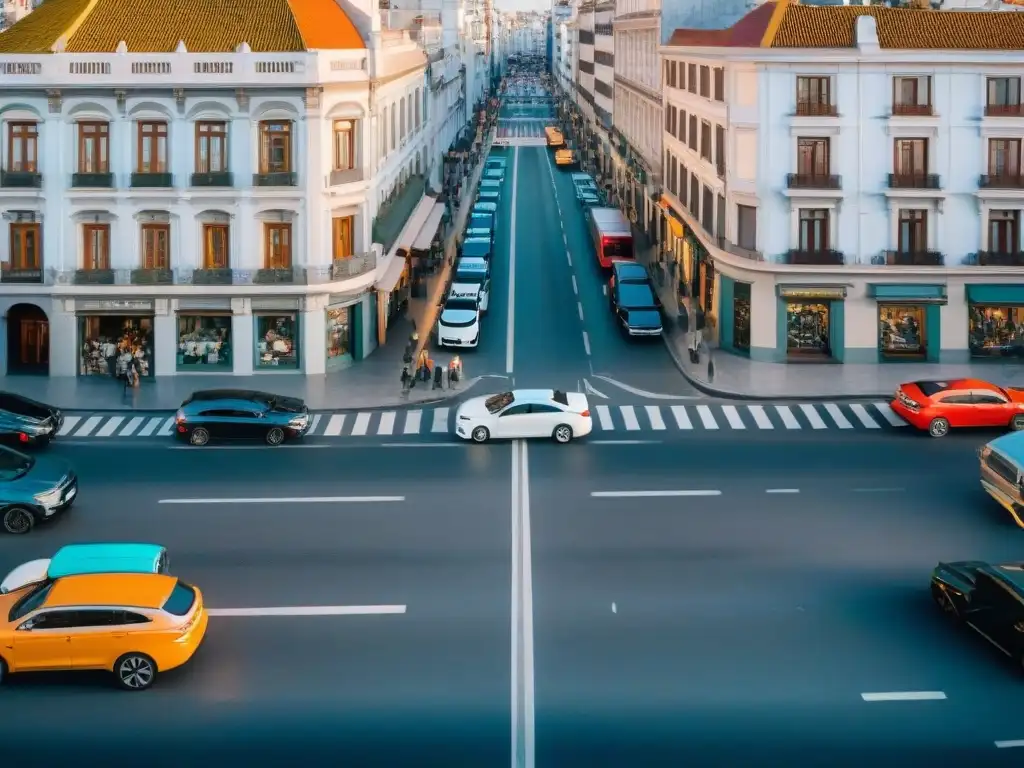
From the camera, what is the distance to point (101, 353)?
48.3 m

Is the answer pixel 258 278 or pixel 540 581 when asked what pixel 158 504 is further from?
pixel 258 278

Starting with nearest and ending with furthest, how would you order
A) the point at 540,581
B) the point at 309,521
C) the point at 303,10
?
the point at 540,581 → the point at 309,521 → the point at 303,10

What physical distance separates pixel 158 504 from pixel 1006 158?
114 feet

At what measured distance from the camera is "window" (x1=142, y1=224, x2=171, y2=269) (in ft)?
157

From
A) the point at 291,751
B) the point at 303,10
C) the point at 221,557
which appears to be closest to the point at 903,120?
the point at 303,10

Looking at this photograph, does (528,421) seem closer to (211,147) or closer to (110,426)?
(110,426)

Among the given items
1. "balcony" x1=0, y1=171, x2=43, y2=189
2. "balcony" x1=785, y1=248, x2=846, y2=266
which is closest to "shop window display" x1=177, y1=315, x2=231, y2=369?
"balcony" x1=0, y1=171, x2=43, y2=189

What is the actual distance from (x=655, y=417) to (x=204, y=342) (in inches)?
704

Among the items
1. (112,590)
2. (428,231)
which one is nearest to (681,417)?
(112,590)

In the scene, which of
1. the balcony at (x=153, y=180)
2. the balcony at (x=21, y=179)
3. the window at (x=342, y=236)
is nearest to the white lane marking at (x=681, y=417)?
the window at (x=342, y=236)

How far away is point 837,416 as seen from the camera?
1672 inches

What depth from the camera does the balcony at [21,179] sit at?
155ft

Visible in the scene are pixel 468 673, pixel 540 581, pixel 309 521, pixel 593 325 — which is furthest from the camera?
pixel 593 325

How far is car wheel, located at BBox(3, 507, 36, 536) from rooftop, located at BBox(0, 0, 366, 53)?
22.3 meters
